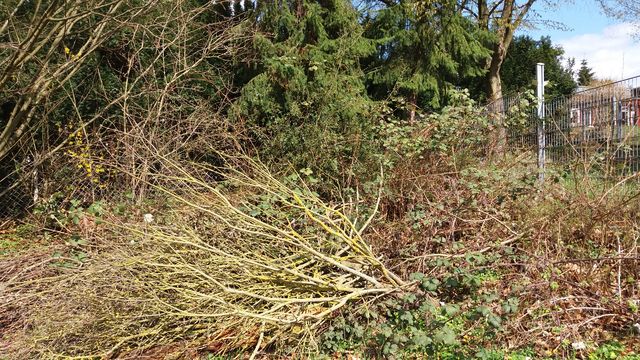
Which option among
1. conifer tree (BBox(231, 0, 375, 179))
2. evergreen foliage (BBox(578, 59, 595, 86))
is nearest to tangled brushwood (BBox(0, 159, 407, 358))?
conifer tree (BBox(231, 0, 375, 179))

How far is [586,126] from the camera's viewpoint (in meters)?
6.75

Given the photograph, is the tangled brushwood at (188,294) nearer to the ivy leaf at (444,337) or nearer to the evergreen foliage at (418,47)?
the ivy leaf at (444,337)

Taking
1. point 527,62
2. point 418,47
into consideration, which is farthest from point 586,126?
point 527,62

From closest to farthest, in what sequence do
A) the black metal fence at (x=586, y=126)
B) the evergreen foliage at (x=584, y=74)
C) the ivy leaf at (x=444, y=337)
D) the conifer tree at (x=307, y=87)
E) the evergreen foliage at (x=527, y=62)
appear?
the ivy leaf at (x=444, y=337), the black metal fence at (x=586, y=126), the conifer tree at (x=307, y=87), the evergreen foliage at (x=527, y=62), the evergreen foliage at (x=584, y=74)

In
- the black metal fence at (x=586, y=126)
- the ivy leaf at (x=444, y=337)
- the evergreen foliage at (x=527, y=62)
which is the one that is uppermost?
the evergreen foliage at (x=527, y=62)

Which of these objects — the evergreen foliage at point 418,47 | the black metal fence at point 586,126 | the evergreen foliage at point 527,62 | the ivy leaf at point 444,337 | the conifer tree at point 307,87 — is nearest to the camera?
the ivy leaf at point 444,337

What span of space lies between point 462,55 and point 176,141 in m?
8.15

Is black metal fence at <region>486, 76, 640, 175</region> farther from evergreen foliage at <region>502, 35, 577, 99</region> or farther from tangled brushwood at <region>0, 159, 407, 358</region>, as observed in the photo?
evergreen foliage at <region>502, 35, 577, 99</region>

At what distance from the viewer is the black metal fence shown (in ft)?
17.8

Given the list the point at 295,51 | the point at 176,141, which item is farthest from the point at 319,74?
the point at 176,141

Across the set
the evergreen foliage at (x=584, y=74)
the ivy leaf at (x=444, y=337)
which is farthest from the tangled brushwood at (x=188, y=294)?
the evergreen foliage at (x=584, y=74)

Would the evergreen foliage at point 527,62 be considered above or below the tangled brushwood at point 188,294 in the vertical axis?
above

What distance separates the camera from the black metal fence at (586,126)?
17.8 ft

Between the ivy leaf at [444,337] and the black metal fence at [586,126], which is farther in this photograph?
the black metal fence at [586,126]
